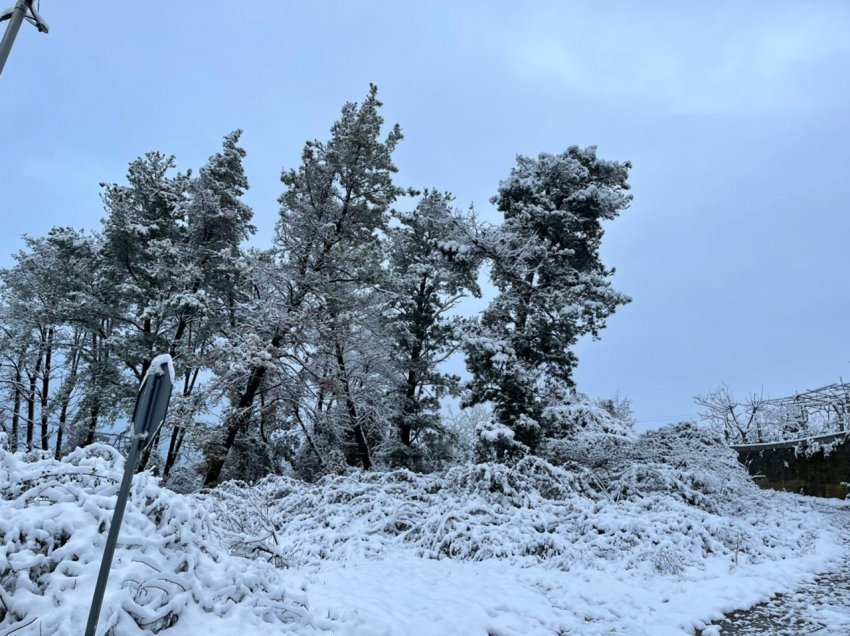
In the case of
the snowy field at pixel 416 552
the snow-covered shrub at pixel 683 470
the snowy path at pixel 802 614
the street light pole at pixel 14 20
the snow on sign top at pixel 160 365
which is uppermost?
the street light pole at pixel 14 20

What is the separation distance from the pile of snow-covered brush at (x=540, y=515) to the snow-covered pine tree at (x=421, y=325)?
502 centimetres

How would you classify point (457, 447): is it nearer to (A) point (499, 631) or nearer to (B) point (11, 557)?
(A) point (499, 631)

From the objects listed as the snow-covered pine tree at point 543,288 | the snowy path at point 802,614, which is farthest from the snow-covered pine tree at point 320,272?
the snowy path at point 802,614

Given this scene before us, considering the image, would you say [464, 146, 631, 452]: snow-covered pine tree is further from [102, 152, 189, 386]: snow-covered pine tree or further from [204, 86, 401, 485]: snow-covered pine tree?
[102, 152, 189, 386]: snow-covered pine tree

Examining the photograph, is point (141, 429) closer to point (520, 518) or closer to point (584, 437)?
point (520, 518)

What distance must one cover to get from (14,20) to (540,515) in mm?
9847

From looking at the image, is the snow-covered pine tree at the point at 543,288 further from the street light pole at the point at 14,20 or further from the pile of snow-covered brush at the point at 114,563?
the street light pole at the point at 14,20

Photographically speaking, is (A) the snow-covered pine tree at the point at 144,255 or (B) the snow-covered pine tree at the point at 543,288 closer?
(B) the snow-covered pine tree at the point at 543,288

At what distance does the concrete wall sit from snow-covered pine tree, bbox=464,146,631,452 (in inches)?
267

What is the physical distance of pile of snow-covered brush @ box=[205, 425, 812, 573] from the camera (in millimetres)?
7125

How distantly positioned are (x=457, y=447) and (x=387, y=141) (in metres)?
12.6

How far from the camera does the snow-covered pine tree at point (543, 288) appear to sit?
1345 cm

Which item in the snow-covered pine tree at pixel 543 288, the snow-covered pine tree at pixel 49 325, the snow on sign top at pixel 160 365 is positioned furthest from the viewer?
the snow-covered pine tree at pixel 49 325

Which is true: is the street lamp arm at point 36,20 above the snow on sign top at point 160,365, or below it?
above
